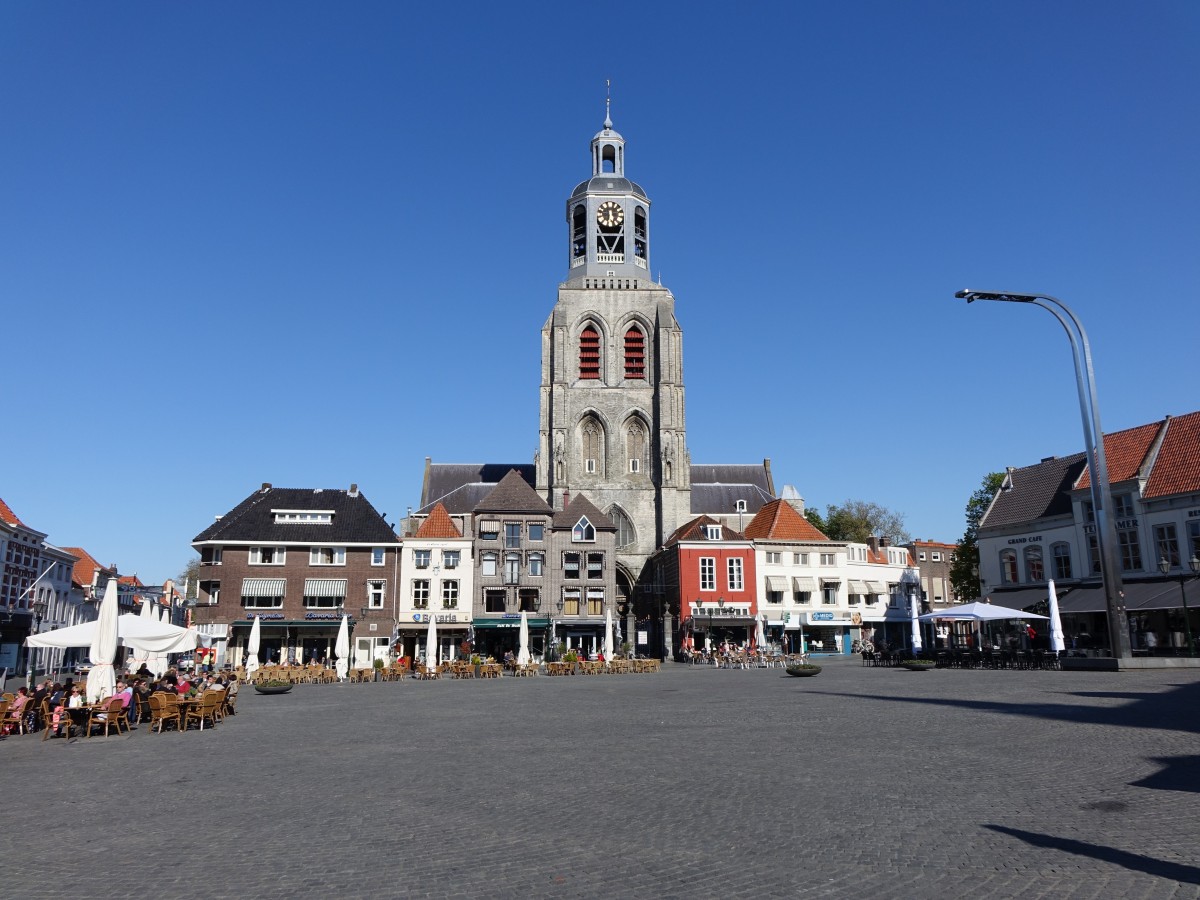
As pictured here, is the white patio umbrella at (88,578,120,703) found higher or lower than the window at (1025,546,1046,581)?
lower

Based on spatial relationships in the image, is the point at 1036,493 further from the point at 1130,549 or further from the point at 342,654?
the point at 342,654

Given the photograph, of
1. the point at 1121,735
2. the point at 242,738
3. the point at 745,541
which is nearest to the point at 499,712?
the point at 242,738

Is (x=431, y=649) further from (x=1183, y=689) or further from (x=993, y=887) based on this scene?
(x=993, y=887)

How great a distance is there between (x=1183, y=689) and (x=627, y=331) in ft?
169

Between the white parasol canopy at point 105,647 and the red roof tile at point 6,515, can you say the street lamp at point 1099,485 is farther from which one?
the red roof tile at point 6,515

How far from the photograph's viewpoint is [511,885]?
643cm

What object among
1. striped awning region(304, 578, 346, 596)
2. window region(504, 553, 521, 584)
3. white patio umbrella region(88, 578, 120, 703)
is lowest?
white patio umbrella region(88, 578, 120, 703)

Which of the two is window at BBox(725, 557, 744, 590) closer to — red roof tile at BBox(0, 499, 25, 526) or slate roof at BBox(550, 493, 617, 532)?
slate roof at BBox(550, 493, 617, 532)

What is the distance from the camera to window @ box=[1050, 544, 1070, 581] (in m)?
44.1

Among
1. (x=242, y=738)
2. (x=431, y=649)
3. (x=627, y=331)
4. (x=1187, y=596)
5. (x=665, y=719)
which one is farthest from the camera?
(x=627, y=331)

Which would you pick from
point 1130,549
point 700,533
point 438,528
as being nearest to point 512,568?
point 438,528

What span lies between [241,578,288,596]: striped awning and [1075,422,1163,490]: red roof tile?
138ft

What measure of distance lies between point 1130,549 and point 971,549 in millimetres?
23553

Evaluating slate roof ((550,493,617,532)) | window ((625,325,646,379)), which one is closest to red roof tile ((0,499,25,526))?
slate roof ((550,493,617,532))
